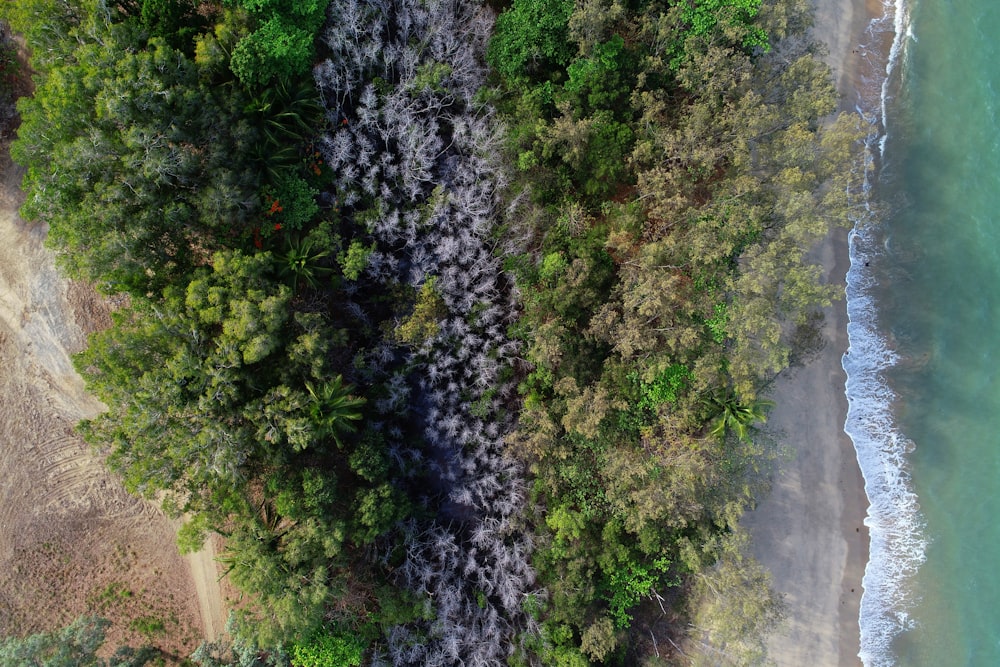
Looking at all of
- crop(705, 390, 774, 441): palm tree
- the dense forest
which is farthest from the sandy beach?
crop(705, 390, 774, 441): palm tree

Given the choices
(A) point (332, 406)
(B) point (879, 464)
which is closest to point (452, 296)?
(A) point (332, 406)

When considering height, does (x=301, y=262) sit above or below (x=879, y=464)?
above

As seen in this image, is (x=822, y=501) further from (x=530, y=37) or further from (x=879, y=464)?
(x=530, y=37)

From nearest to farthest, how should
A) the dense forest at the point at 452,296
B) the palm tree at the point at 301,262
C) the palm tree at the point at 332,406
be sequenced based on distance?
1. the dense forest at the point at 452,296
2. the palm tree at the point at 332,406
3. the palm tree at the point at 301,262

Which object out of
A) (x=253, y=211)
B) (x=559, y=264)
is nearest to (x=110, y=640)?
(x=253, y=211)

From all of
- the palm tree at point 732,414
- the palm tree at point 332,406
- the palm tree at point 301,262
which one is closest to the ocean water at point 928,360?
the palm tree at point 732,414

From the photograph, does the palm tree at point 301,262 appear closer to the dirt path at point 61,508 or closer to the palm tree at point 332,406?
the palm tree at point 332,406
